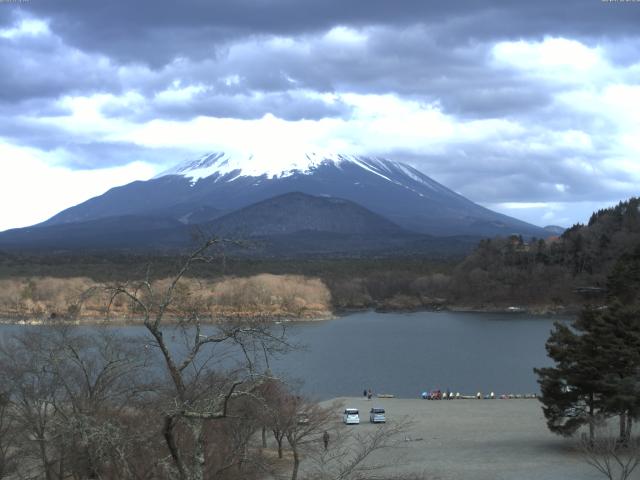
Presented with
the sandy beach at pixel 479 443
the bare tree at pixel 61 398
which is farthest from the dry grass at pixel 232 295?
the bare tree at pixel 61 398

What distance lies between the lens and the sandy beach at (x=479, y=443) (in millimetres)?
19016

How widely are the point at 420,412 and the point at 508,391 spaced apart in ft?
26.9

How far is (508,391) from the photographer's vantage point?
36.9 meters

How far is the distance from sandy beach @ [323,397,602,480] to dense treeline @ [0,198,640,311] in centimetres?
5301

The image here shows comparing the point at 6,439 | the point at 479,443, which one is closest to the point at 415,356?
the point at 479,443

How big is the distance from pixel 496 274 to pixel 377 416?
222ft

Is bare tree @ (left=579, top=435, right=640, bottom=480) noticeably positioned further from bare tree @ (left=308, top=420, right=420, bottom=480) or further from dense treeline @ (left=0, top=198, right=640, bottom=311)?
dense treeline @ (left=0, top=198, right=640, bottom=311)

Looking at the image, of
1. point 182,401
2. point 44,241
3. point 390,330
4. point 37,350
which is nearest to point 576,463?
point 37,350

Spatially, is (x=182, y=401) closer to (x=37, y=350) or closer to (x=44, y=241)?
(x=37, y=350)

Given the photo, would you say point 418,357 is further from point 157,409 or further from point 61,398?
point 157,409

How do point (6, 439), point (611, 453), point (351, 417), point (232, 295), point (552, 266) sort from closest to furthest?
1. point (6, 439)
2. point (611, 453)
3. point (351, 417)
4. point (232, 295)
5. point (552, 266)

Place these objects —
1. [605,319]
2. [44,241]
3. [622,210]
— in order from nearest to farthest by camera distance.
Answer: [605,319], [622,210], [44,241]

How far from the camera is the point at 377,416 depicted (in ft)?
89.8

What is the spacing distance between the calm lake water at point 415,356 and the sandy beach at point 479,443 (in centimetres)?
417
